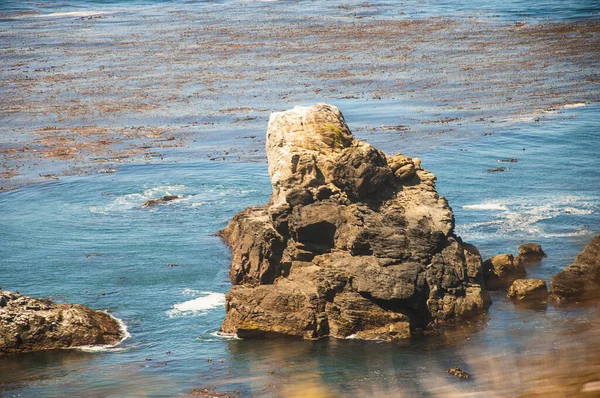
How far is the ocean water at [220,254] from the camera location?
97.3ft

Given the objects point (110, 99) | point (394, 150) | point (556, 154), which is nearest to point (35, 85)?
point (110, 99)

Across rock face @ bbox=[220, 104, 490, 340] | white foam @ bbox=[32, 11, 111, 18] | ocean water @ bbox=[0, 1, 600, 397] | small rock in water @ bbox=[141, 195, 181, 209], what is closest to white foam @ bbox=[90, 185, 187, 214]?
ocean water @ bbox=[0, 1, 600, 397]

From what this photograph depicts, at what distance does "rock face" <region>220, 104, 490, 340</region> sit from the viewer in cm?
3306

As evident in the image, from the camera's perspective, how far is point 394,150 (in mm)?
64688

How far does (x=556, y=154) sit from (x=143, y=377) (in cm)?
4062

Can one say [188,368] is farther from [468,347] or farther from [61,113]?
[61,113]

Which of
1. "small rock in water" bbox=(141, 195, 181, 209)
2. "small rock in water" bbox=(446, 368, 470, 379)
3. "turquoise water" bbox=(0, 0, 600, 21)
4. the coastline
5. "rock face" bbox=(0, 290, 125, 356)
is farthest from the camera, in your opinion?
"turquoise water" bbox=(0, 0, 600, 21)

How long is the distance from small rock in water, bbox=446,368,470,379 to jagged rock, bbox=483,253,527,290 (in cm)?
954

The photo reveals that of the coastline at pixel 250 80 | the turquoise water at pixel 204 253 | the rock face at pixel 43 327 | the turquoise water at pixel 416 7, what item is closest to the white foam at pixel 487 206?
the turquoise water at pixel 204 253

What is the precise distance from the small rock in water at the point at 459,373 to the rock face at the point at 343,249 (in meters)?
3.98

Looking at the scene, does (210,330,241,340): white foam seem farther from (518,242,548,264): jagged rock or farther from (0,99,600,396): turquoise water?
(518,242,548,264): jagged rock

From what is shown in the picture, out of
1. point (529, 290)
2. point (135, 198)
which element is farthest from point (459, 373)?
point (135, 198)

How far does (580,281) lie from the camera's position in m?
35.4

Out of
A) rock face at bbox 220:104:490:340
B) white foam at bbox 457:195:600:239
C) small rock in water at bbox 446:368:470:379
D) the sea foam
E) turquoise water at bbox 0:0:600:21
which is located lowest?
the sea foam
